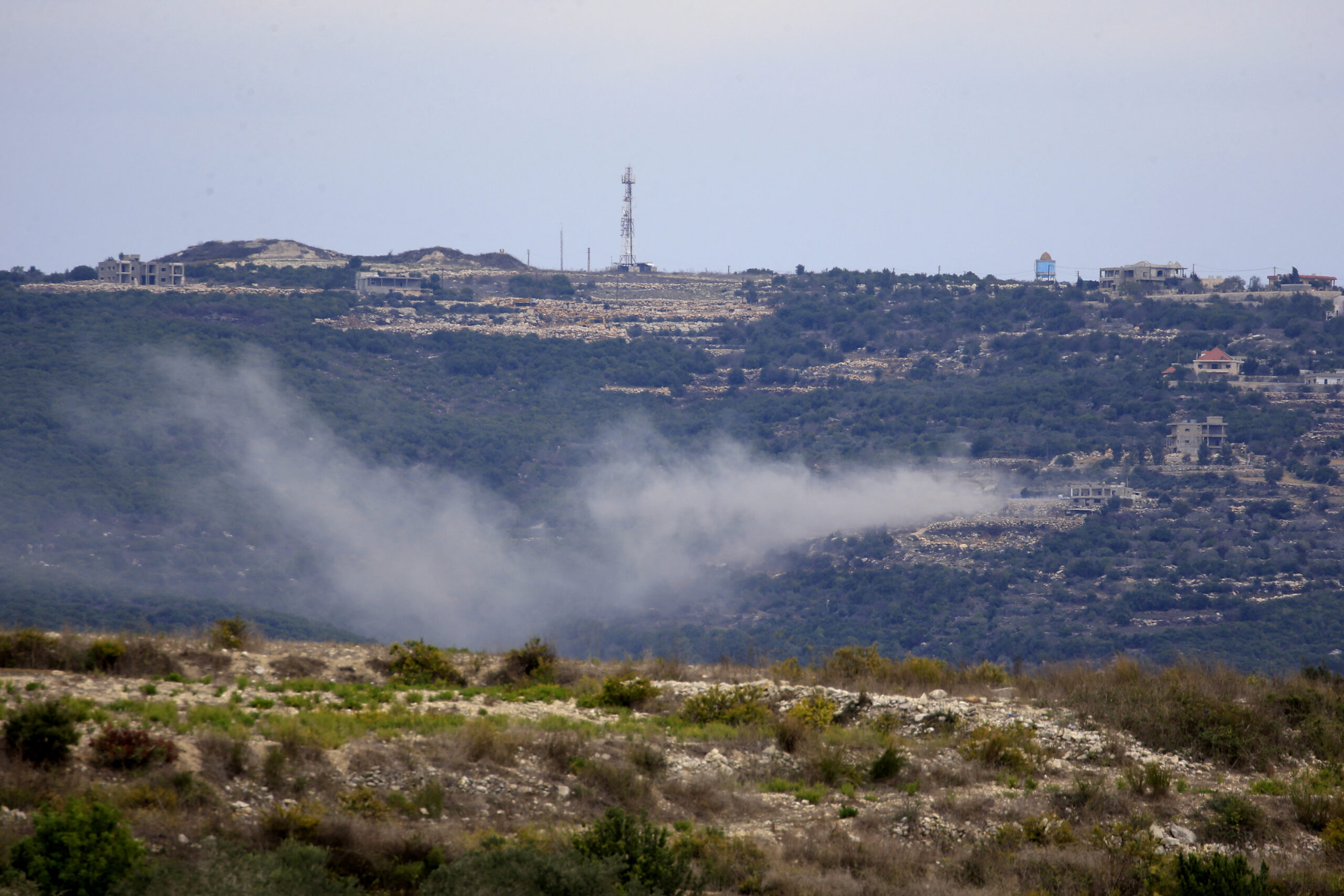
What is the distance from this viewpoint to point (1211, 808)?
1320 centimetres

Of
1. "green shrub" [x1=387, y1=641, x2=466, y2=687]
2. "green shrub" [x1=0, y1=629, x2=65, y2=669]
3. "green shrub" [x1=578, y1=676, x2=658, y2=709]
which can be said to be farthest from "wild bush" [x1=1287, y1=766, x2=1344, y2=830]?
"green shrub" [x1=0, y1=629, x2=65, y2=669]

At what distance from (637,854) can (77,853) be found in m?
4.82

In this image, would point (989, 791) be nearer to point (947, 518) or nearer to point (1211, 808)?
point (1211, 808)

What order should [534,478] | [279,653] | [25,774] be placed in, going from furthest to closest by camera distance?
1. [534,478]
2. [279,653]
3. [25,774]

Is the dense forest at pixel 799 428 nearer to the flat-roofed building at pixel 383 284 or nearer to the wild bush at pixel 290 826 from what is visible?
the flat-roofed building at pixel 383 284

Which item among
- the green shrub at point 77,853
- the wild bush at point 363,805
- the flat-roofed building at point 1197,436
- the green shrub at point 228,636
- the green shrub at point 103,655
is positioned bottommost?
the flat-roofed building at point 1197,436

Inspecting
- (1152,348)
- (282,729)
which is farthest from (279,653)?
(1152,348)

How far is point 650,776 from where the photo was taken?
1373cm

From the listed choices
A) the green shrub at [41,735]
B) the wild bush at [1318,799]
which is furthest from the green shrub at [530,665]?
the wild bush at [1318,799]

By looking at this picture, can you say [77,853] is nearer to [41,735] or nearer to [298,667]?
[41,735]

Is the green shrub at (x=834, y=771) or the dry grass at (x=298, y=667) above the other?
the dry grass at (x=298, y=667)

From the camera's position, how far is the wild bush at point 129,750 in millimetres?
11172

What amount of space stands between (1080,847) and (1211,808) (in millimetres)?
2219

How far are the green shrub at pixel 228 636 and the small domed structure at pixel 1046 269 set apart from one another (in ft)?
405
